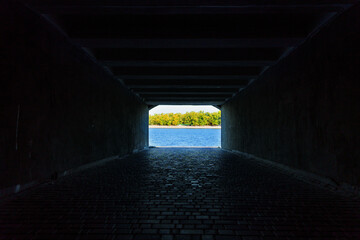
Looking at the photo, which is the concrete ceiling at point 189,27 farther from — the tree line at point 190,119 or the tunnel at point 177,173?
the tree line at point 190,119

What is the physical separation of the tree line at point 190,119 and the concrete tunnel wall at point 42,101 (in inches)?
6133

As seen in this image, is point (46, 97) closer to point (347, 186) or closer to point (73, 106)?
point (73, 106)

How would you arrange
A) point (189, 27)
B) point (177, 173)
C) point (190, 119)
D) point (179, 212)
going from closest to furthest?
point (179, 212) < point (189, 27) < point (177, 173) < point (190, 119)

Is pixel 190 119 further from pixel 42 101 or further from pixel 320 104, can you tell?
pixel 42 101

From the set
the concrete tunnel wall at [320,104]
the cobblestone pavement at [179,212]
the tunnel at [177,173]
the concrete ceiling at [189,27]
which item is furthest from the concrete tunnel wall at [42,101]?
the concrete tunnel wall at [320,104]

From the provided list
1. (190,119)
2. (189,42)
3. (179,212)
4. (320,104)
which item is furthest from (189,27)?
(190,119)

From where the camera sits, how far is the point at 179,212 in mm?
4395

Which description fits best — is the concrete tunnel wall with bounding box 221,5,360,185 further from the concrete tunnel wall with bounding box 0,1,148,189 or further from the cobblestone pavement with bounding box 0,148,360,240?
the concrete tunnel wall with bounding box 0,1,148,189

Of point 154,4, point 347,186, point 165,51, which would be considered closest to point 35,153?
point 154,4

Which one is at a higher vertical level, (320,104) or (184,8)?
(184,8)

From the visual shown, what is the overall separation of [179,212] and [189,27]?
575cm

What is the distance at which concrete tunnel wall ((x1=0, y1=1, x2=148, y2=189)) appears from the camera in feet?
18.3

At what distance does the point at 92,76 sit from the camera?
34.6ft

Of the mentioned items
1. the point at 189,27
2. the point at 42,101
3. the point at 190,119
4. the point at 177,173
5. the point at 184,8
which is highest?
the point at 190,119
